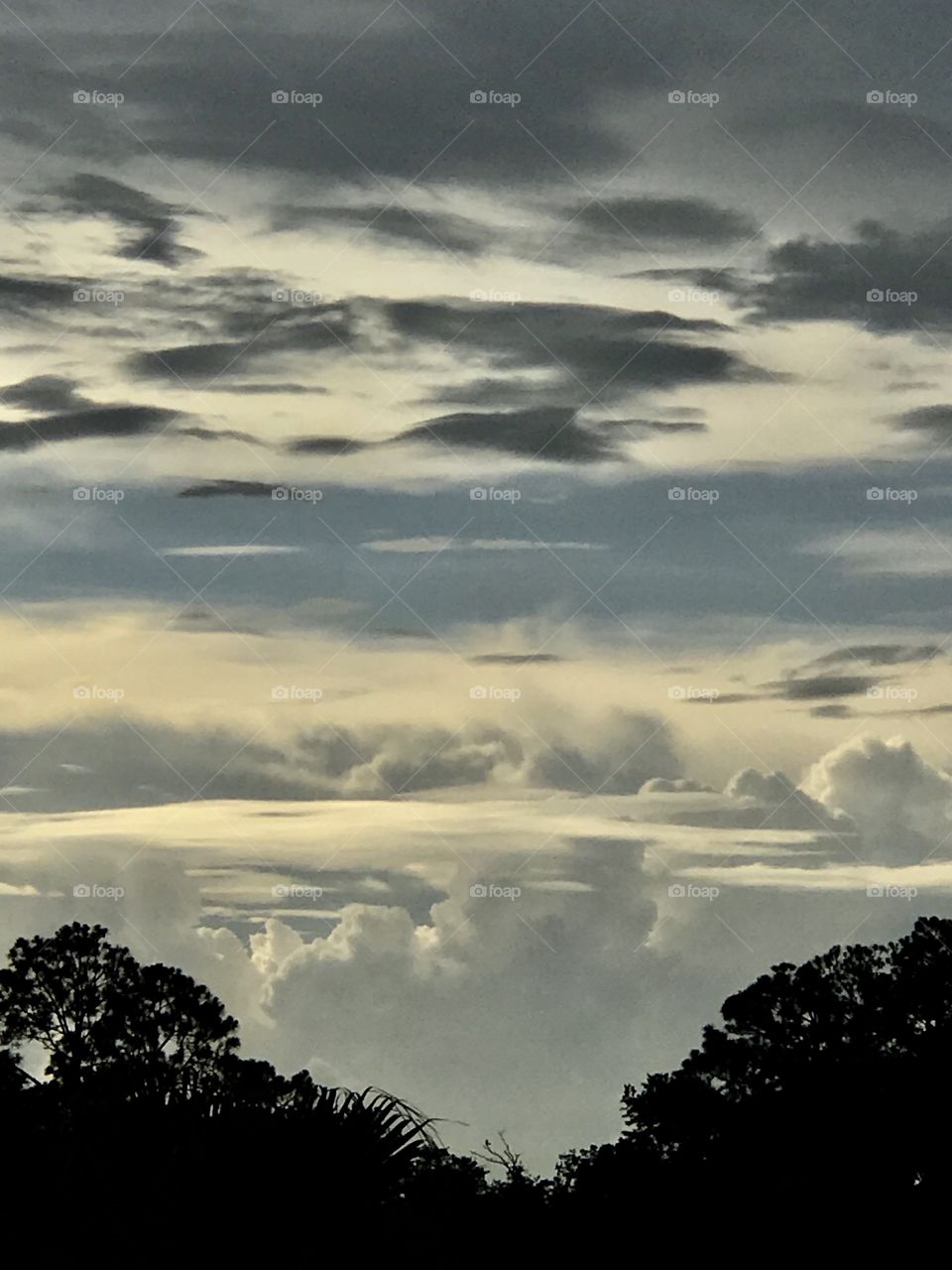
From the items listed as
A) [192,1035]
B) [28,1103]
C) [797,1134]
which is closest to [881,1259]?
[797,1134]

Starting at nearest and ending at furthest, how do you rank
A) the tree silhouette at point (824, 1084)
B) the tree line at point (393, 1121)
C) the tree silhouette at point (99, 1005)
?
the tree line at point (393, 1121)
the tree silhouette at point (824, 1084)
the tree silhouette at point (99, 1005)

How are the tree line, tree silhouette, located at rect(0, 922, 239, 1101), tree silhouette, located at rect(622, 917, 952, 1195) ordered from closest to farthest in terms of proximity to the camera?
the tree line, tree silhouette, located at rect(622, 917, 952, 1195), tree silhouette, located at rect(0, 922, 239, 1101)

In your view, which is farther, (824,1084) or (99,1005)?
(99,1005)

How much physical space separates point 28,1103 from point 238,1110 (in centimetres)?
315

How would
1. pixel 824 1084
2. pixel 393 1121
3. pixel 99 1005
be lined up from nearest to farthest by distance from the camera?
pixel 393 1121, pixel 824 1084, pixel 99 1005

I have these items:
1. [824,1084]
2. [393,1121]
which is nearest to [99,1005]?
[824,1084]

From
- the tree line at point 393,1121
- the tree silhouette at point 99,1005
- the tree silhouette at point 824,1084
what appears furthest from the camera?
the tree silhouette at point 99,1005

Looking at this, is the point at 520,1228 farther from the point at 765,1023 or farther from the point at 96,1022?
the point at 96,1022

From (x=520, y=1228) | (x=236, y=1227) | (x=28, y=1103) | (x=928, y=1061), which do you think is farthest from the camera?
(x=928, y=1061)

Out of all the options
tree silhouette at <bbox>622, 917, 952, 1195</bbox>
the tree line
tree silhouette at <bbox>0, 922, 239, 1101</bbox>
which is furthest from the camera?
tree silhouette at <bbox>0, 922, 239, 1101</bbox>

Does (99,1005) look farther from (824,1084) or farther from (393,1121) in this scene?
(393,1121)

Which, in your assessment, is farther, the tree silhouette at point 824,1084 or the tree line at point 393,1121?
the tree silhouette at point 824,1084

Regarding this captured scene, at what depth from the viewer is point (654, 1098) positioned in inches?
3263

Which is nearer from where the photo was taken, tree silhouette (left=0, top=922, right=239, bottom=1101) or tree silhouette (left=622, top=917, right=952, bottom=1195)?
tree silhouette (left=622, top=917, right=952, bottom=1195)
